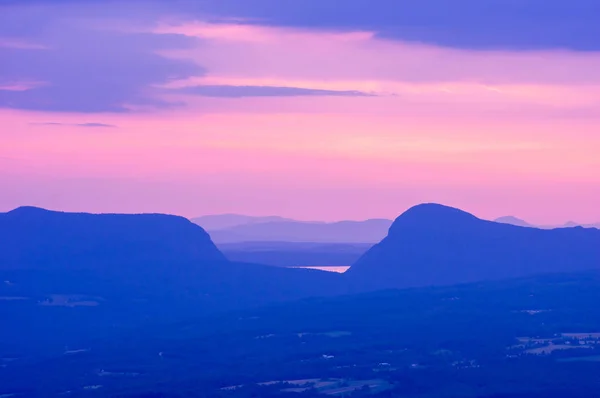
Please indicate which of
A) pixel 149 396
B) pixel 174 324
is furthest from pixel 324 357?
pixel 174 324

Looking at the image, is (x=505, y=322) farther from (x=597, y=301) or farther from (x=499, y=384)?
(x=499, y=384)

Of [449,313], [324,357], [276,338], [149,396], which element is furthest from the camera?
[449,313]

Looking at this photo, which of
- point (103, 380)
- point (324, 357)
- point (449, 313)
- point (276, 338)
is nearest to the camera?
point (103, 380)

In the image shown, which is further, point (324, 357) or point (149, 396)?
point (324, 357)

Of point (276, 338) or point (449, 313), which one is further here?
point (449, 313)

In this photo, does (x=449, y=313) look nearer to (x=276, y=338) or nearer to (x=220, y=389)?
(x=276, y=338)

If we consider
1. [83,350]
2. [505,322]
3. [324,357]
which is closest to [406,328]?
[505,322]

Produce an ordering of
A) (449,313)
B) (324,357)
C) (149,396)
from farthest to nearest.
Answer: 1. (449,313)
2. (324,357)
3. (149,396)
